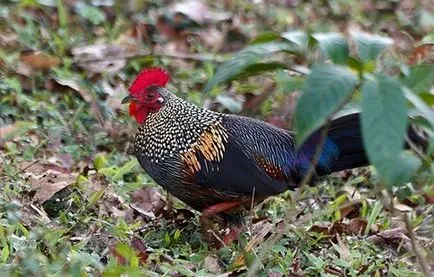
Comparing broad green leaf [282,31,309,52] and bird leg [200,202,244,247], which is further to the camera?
bird leg [200,202,244,247]

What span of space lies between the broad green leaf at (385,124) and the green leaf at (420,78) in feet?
1.27

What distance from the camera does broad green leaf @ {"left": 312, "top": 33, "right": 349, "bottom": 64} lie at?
2.54 metres

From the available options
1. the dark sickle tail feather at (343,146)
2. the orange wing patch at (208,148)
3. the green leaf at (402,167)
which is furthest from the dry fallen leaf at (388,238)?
the green leaf at (402,167)

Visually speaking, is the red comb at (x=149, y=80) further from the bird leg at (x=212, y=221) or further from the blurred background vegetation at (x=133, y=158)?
the bird leg at (x=212, y=221)

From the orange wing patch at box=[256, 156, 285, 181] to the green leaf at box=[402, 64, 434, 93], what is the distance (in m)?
1.85

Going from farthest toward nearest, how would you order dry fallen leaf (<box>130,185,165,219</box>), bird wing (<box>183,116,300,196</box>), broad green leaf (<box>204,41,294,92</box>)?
dry fallen leaf (<box>130,185,165,219</box>) → bird wing (<box>183,116,300,196</box>) → broad green leaf (<box>204,41,294,92</box>)

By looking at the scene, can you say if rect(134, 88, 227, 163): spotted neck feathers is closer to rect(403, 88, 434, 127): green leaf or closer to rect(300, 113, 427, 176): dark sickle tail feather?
rect(300, 113, 427, 176): dark sickle tail feather

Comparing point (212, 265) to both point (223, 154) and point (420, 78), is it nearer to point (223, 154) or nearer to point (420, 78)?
point (223, 154)

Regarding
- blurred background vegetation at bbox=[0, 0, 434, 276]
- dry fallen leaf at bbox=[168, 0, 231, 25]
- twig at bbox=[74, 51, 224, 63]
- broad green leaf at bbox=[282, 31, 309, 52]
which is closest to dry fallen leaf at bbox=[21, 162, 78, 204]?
blurred background vegetation at bbox=[0, 0, 434, 276]

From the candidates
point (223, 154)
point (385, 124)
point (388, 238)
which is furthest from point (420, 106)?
point (388, 238)

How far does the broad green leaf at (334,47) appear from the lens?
8.32 feet

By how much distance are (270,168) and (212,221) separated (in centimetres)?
35

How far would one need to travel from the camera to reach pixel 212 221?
4691mm

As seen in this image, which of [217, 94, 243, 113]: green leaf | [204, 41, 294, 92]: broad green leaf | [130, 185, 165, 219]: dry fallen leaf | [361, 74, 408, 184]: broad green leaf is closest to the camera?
[361, 74, 408, 184]: broad green leaf
